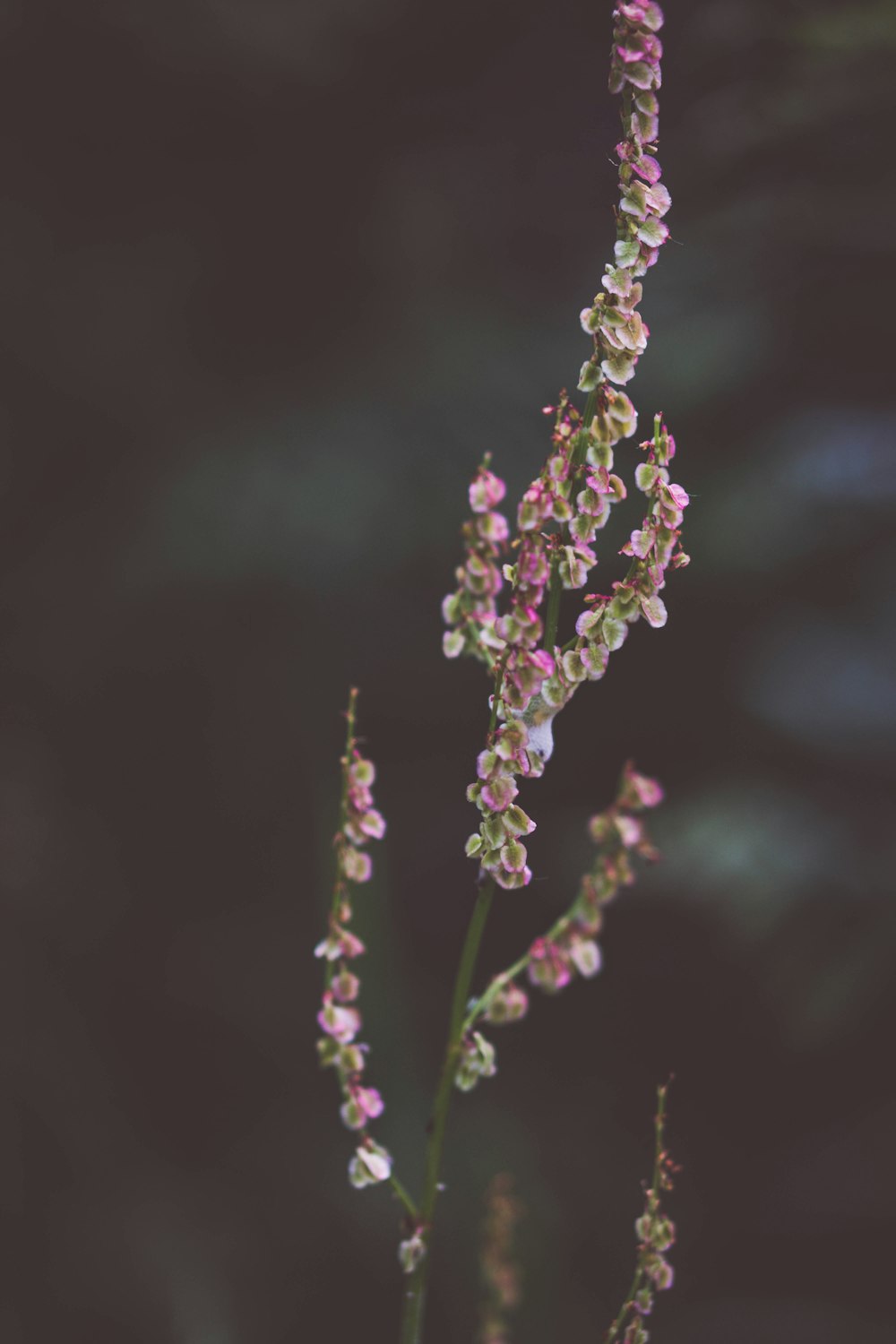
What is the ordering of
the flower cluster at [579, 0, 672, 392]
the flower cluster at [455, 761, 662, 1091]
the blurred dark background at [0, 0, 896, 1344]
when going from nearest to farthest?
the flower cluster at [579, 0, 672, 392] < the flower cluster at [455, 761, 662, 1091] < the blurred dark background at [0, 0, 896, 1344]

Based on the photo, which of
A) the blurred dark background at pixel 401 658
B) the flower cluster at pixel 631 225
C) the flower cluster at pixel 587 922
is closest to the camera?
the flower cluster at pixel 631 225

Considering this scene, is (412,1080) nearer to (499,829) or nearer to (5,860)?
(5,860)

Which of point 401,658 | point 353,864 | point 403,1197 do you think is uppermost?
point 401,658

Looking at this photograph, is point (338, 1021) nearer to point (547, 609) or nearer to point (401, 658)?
point (547, 609)

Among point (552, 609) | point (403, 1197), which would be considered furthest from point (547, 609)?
point (403, 1197)

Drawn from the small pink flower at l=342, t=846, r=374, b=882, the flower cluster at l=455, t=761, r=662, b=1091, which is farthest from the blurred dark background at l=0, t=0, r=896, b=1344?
the small pink flower at l=342, t=846, r=374, b=882

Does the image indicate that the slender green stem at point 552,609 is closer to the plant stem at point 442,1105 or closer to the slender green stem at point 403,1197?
the plant stem at point 442,1105

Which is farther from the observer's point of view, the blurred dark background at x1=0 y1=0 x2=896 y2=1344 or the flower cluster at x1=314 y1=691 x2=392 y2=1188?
the blurred dark background at x1=0 y1=0 x2=896 y2=1344

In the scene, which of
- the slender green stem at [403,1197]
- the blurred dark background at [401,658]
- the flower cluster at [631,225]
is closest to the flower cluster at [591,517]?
the flower cluster at [631,225]

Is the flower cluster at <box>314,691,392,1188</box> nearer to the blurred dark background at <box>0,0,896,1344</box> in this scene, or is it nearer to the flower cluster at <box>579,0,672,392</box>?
the flower cluster at <box>579,0,672,392</box>
